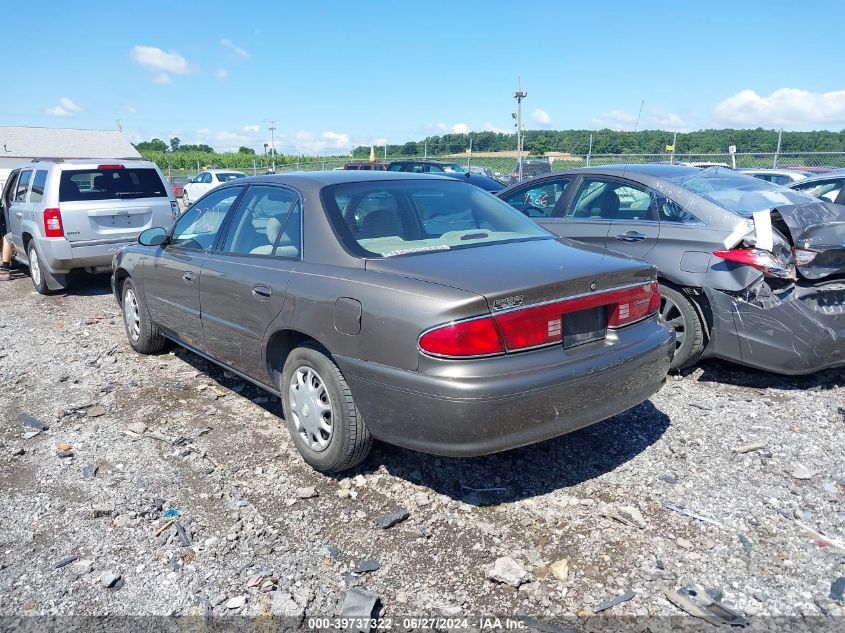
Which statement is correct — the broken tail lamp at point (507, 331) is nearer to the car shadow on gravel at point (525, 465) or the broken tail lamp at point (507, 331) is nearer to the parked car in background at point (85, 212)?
the car shadow on gravel at point (525, 465)

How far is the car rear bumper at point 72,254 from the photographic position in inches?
331

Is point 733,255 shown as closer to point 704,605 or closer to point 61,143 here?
point 704,605

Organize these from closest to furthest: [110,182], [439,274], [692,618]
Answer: [692,618], [439,274], [110,182]

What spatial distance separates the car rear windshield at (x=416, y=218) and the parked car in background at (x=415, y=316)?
1 cm

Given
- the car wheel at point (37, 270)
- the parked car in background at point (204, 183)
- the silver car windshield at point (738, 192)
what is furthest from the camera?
the parked car in background at point (204, 183)

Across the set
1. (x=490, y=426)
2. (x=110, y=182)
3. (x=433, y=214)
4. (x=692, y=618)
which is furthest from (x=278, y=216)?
(x=110, y=182)

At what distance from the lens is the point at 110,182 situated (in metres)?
8.84

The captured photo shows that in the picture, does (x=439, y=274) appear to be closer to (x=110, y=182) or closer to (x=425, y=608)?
(x=425, y=608)

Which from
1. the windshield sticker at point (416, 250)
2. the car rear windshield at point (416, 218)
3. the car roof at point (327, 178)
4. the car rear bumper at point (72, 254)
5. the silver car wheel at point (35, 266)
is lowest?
the silver car wheel at point (35, 266)

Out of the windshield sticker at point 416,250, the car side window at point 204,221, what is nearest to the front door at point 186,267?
the car side window at point 204,221

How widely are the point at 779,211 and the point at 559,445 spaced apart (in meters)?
2.40

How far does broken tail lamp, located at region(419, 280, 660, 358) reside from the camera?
2895 mm

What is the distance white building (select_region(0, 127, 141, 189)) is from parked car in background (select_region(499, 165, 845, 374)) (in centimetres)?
6388

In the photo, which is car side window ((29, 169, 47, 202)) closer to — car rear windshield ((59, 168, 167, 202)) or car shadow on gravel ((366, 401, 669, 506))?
car rear windshield ((59, 168, 167, 202))
